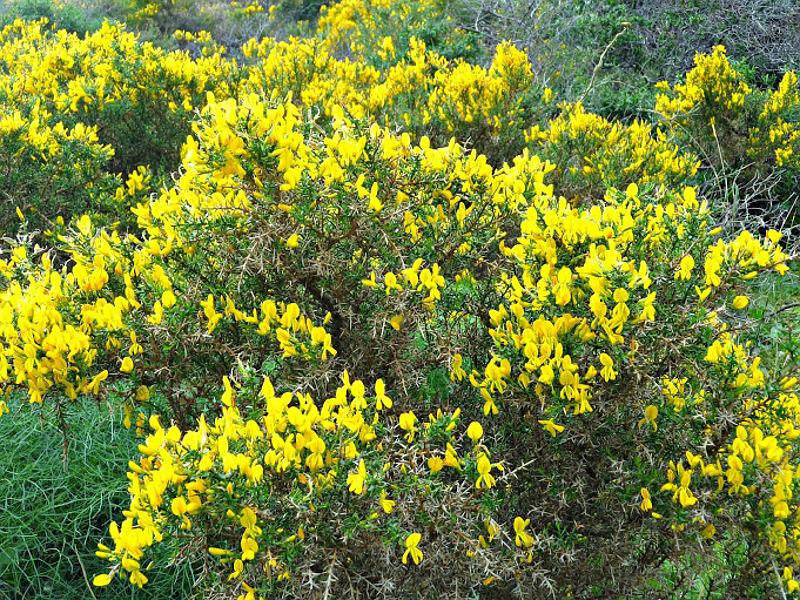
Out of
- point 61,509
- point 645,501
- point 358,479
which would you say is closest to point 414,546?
point 358,479

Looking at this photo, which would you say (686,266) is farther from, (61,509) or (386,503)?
(61,509)

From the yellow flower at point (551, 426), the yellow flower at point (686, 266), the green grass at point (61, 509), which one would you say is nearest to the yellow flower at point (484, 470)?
the yellow flower at point (551, 426)

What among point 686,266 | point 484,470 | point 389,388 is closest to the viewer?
point 484,470

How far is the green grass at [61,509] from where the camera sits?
7.86 ft

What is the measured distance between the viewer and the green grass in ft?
7.86

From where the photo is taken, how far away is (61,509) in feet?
8.50

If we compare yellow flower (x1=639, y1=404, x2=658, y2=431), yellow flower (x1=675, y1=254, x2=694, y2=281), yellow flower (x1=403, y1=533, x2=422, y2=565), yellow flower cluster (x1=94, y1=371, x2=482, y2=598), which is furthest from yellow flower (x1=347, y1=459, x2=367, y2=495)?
yellow flower (x1=675, y1=254, x2=694, y2=281)

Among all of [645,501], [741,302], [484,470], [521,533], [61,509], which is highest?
[741,302]

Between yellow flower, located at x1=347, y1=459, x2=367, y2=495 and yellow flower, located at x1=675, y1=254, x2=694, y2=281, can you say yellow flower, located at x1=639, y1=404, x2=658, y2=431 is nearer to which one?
yellow flower, located at x1=675, y1=254, x2=694, y2=281

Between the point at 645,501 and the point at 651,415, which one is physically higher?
the point at 651,415

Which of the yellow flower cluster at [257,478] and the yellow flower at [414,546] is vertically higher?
the yellow flower cluster at [257,478]

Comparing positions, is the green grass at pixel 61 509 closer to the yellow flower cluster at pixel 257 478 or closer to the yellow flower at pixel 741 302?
the yellow flower cluster at pixel 257 478

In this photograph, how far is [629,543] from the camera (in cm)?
199

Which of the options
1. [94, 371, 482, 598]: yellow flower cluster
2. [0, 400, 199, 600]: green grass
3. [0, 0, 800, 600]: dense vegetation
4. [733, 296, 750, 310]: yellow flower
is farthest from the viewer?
[0, 400, 199, 600]: green grass
